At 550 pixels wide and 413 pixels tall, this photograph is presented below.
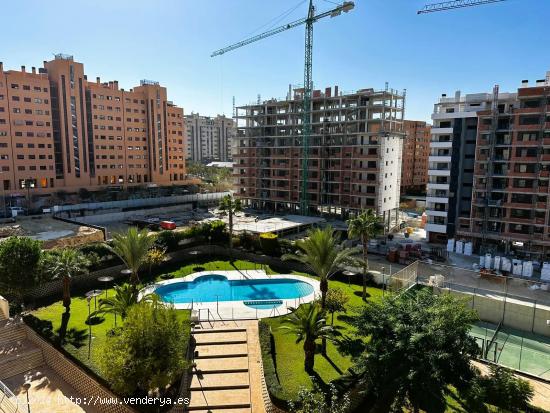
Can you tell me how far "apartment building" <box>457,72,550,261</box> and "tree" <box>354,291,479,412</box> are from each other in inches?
1456

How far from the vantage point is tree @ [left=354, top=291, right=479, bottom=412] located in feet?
46.6

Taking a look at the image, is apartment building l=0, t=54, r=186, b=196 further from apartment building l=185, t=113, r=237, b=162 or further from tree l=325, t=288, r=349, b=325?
apartment building l=185, t=113, r=237, b=162

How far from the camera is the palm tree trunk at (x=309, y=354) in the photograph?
20.0 metres

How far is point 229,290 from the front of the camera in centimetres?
3388

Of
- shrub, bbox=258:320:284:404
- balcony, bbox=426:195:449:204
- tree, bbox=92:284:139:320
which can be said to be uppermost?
balcony, bbox=426:195:449:204

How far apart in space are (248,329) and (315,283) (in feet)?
38.5

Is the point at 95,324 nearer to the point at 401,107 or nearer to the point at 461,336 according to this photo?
the point at 461,336

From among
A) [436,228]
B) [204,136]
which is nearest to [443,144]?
[436,228]

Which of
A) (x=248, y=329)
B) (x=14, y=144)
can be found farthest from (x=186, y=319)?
(x=14, y=144)

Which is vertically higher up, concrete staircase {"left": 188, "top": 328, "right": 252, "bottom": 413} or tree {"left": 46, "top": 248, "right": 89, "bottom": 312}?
tree {"left": 46, "top": 248, "right": 89, "bottom": 312}

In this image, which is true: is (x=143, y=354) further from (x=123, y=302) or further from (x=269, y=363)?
(x=269, y=363)

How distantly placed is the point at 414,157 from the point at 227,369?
360 feet

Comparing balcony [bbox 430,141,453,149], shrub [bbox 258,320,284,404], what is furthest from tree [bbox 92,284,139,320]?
balcony [bbox 430,141,453,149]

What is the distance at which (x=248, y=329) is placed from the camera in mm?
25078
